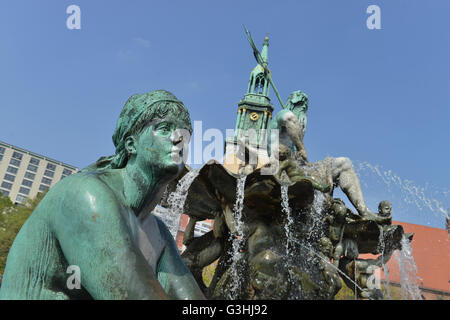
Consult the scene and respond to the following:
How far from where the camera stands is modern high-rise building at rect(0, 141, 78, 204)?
330ft

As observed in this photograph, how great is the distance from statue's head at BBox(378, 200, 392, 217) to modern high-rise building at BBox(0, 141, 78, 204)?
Result: 102 m

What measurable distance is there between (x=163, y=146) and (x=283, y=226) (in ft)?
16.8

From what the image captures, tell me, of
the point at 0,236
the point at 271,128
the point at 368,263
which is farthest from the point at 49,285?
the point at 0,236

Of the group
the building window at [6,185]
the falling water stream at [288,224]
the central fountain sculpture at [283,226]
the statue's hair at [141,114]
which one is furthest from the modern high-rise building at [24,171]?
the statue's hair at [141,114]

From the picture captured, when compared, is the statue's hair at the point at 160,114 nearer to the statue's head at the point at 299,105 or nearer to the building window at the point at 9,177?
the statue's head at the point at 299,105

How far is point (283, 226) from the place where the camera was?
6.48 metres

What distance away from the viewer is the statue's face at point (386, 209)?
23.1 feet

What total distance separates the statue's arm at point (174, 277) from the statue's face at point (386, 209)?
599 cm

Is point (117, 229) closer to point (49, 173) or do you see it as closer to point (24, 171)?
point (24, 171)

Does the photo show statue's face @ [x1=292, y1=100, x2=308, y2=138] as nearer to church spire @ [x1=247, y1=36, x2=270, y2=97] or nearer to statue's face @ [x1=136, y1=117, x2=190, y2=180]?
statue's face @ [x1=136, y1=117, x2=190, y2=180]

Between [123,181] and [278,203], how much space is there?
4.85 meters

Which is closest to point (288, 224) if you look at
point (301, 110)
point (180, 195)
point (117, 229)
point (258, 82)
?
point (180, 195)
